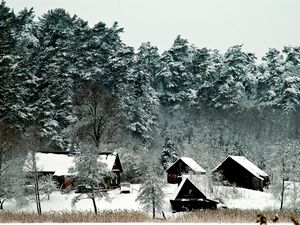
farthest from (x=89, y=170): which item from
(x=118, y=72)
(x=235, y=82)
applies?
(x=235, y=82)

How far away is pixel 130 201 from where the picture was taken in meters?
43.5

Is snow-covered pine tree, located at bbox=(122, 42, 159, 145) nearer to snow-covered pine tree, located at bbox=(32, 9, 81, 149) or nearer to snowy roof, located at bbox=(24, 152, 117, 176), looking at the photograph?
snow-covered pine tree, located at bbox=(32, 9, 81, 149)

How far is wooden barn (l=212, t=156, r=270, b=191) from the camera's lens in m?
60.9

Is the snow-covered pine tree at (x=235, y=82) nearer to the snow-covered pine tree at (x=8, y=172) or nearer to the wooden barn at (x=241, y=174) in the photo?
the wooden barn at (x=241, y=174)

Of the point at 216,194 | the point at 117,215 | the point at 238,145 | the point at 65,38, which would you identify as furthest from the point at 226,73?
the point at 117,215

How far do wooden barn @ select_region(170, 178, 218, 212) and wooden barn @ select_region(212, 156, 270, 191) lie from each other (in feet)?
46.8

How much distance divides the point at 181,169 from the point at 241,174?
27.8 ft

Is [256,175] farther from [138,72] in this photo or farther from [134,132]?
[138,72]

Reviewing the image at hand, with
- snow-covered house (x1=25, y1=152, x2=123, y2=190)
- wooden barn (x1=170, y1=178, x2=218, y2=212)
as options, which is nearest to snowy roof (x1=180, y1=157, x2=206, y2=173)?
snow-covered house (x1=25, y1=152, x2=123, y2=190)

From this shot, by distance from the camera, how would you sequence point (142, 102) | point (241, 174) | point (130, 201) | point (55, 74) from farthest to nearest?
point (142, 102) → point (55, 74) → point (241, 174) → point (130, 201)

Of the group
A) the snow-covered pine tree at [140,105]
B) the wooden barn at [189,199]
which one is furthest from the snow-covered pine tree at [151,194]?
the snow-covered pine tree at [140,105]

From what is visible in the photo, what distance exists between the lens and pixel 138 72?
7594 centimetres

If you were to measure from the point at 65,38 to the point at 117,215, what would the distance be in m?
61.5

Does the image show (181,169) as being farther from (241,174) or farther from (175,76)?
(175,76)
